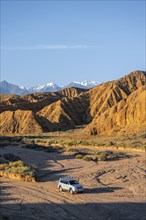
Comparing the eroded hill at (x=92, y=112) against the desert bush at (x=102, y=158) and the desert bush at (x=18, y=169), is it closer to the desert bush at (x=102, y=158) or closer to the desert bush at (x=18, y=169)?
the desert bush at (x=102, y=158)

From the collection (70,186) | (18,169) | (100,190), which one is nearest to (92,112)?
(18,169)

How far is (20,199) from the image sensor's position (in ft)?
98.9

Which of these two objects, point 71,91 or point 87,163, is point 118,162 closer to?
point 87,163

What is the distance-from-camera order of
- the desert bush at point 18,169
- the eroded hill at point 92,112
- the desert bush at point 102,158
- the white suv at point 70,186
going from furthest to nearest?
the eroded hill at point 92,112, the desert bush at point 102,158, the desert bush at point 18,169, the white suv at point 70,186

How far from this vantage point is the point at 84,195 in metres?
32.3

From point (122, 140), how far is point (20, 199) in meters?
50.6

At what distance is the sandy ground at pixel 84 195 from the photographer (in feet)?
86.8

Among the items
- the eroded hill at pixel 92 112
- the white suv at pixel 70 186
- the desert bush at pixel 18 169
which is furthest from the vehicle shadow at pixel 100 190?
the eroded hill at pixel 92 112

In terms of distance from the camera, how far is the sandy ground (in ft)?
86.8

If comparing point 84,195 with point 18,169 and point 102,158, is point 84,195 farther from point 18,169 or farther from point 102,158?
point 102,158

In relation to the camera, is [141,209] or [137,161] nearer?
[141,209]

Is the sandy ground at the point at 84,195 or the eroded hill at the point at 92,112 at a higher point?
the eroded hill at the point at 92,112

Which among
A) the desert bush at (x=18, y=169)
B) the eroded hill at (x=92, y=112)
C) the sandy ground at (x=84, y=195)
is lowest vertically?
the sandy ground at (x=84, y=195)

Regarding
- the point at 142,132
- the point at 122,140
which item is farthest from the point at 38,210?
the point at 142,132
